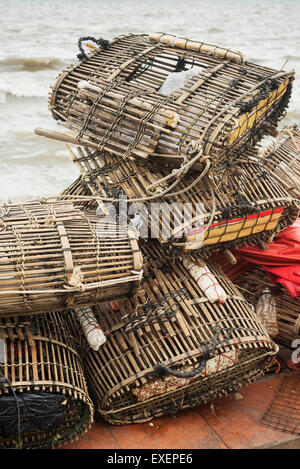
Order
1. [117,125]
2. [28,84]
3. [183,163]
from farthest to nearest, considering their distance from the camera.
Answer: [28,84] < [117,125] < [183,163]

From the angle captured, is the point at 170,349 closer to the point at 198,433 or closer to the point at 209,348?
the point at 209,348

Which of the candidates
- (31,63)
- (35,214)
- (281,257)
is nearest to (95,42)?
(35,214)

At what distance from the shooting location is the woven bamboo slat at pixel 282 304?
4.12 metres

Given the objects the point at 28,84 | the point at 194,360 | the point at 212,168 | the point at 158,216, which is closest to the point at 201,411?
the point at 194,360

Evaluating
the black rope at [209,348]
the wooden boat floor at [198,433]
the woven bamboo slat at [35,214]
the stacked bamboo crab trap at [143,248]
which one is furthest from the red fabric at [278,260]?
the woven bamboo slat at [35,214]

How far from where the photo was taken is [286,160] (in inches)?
208

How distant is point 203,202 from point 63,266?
119 cm

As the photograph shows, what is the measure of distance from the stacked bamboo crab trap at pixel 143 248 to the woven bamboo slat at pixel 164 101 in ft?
0.04

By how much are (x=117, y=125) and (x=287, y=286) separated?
1.73 m

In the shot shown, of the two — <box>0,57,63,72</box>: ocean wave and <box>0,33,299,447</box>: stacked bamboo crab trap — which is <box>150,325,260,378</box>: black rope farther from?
<box>0,57,63,72</box>: ocean wave

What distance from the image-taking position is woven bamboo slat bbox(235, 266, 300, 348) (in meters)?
4.12

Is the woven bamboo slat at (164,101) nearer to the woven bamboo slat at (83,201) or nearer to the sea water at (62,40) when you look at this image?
the woven bamboo slat at (83,201)
